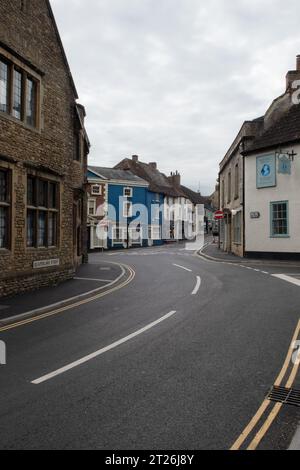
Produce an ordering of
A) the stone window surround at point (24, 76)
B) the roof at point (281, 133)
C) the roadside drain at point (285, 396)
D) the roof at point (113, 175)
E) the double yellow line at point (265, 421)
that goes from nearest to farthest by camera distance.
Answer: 1. the double yellow line at point (265, 421)
2. the roadside drain at point (285, 396)
3. the stone window surround at point (24, 76)
4. the roof at point (281, 133)
5. the roof at point (113, 175)


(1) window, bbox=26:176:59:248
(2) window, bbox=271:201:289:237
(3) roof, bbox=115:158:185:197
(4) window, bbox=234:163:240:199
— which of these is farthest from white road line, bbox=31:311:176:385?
(3) roof, bbox=115:158:185:197

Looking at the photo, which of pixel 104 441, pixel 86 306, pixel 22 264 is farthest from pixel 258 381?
pixel 22 264

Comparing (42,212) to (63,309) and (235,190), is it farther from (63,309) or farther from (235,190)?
(235,190)

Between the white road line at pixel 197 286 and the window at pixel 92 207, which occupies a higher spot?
the window at pixel 92 207

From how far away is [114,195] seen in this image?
50.3 m

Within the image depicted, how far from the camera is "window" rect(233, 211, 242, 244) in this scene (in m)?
28.0

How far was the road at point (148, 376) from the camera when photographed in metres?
4.08

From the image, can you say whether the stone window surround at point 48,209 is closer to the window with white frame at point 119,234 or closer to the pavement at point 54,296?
the pavement at point 54,296

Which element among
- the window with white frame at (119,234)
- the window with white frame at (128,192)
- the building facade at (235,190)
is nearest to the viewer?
the building facade at (235,190)

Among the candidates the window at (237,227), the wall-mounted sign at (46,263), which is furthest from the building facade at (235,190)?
the wall-mounted sign at (46,263)

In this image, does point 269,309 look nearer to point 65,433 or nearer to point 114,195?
point 65,433

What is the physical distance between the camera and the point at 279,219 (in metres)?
24.2

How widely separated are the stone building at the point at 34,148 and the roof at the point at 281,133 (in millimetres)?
13203

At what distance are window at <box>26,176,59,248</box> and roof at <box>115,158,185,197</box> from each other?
4206 cm
